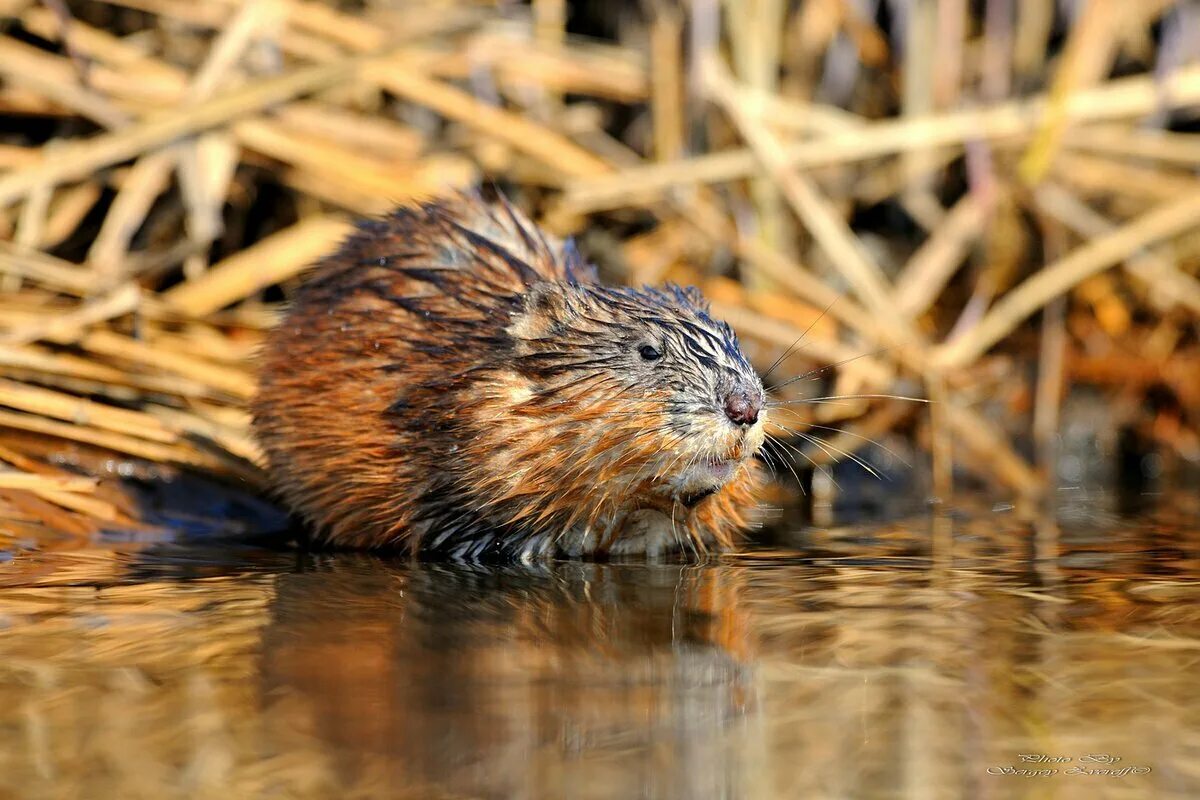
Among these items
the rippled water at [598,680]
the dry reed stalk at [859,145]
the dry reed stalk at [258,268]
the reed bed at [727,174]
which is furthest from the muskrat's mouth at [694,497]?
the dry reed stalk at [859,145]

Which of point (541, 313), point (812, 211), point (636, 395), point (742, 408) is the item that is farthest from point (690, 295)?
point (812, 211)

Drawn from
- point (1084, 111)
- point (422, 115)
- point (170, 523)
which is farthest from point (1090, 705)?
point (422, 115)

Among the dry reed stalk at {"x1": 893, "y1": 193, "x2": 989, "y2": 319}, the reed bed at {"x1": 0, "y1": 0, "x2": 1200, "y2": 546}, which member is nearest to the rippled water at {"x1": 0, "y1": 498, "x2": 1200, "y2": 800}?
the reed bed at {"x1": 0, "y1": 0, "x2": 1200, "y2": 546}

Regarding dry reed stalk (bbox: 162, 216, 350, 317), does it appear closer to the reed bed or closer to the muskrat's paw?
the reed bed

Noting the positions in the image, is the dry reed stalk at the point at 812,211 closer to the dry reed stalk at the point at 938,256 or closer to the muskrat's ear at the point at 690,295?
the dry reed stalk at the point at 938,256

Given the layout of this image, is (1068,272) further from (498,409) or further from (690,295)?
(498,409)

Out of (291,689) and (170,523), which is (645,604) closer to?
(291,689)
